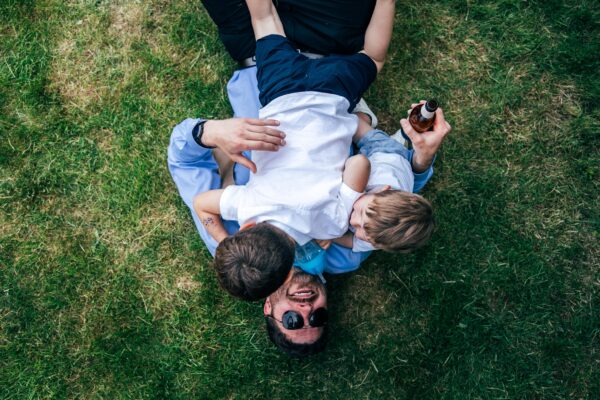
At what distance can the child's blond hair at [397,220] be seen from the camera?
11.0ft

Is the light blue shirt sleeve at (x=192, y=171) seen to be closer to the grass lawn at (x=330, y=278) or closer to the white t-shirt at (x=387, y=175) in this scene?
the grass lawn at (x=330, y=278)

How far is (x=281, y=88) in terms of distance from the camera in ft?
12.1

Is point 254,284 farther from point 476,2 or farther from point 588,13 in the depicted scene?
point 588,13

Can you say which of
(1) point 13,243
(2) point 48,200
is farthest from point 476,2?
(1) point 13,243

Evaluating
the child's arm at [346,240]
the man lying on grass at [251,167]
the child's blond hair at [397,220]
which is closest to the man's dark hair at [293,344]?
the man lying on grass at [251,167]

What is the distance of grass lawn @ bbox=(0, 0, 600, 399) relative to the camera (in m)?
4.45

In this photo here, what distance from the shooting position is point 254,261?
318 cm

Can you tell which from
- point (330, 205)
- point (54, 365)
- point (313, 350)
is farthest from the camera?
Answer: point (54, 365)

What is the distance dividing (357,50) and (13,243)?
3.66 metres

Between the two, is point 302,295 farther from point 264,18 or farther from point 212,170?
point 264,18

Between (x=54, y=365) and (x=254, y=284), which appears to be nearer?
(x=254, y=284)

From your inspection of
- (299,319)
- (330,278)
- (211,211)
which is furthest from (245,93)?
(299,319)

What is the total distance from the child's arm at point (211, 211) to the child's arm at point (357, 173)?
0.99 metres

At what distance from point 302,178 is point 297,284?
0.90 m
